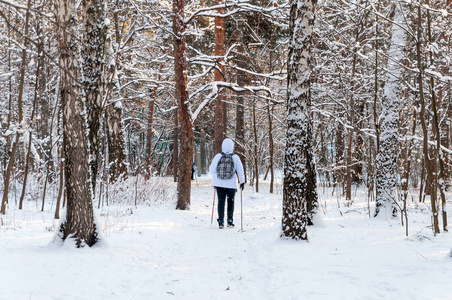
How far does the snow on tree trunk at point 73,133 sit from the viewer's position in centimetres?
486

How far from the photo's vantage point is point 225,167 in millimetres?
8812

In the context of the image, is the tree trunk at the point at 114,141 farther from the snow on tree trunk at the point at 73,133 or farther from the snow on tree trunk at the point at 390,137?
the snow on tree trunk at the point at 390,137

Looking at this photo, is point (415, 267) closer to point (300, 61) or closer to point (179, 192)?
point (300, 61)

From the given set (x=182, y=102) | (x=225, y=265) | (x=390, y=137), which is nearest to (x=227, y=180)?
(x=182, y=102)

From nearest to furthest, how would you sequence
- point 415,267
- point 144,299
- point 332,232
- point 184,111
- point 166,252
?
point 144,299
point 415,267
point 166,252
point 332,232
point 184,111

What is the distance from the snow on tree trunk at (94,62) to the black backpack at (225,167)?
3043mm

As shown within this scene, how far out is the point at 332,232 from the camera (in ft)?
22.7

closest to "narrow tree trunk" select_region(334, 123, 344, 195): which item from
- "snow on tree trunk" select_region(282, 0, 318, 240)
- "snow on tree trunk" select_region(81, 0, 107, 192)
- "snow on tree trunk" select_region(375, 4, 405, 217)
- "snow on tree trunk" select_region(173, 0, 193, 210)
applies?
"snow on tree trunk" select_region(375, 4, 405, 217)

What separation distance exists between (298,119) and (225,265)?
2.68m

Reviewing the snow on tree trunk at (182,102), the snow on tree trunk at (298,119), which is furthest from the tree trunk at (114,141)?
the snow on tree trunk at (298,119)

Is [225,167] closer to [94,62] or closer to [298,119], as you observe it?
[298,119]

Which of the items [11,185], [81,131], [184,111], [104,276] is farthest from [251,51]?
[104,276]

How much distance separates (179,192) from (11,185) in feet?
20.7

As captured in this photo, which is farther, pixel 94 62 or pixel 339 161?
pixel 339 161
